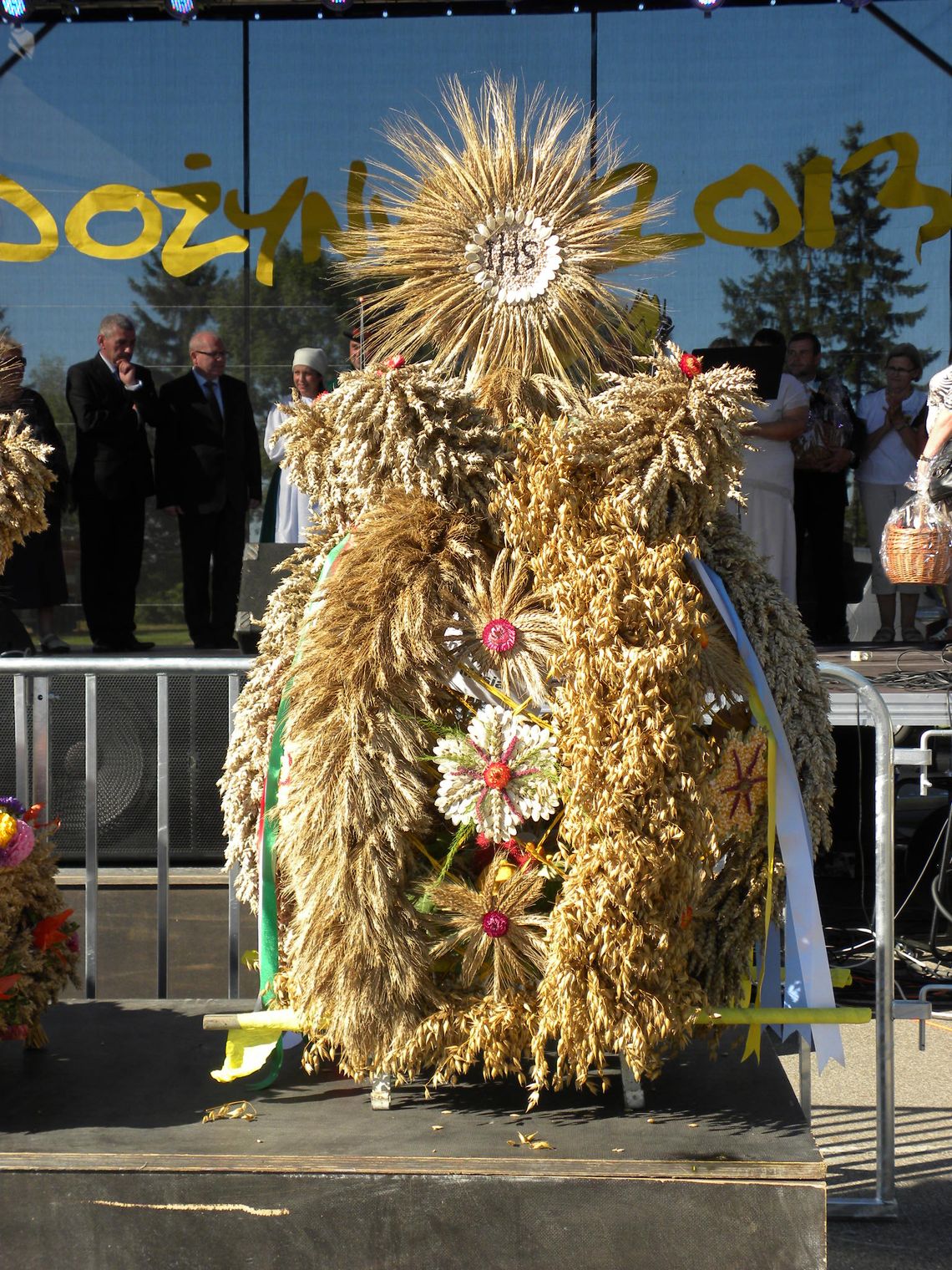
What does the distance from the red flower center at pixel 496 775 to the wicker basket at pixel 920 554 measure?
146 inches

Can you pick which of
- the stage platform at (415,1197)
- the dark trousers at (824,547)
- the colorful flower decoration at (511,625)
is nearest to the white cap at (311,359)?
the dark trousers at (824,547)

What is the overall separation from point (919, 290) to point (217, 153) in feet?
14.0

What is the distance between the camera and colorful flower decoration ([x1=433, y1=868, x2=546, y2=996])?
223 cm

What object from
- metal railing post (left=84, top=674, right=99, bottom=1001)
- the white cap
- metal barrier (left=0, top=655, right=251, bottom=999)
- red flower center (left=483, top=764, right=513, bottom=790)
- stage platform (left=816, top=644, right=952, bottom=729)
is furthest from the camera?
the white cap

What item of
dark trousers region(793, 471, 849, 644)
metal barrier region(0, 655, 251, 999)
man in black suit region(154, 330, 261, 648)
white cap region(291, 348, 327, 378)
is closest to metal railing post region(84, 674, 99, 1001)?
metal barrier region(0, 655, 251, 999)

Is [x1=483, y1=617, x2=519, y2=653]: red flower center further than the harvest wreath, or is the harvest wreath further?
[x1=483, y1=617, x2=519, y2=653]: red flower center

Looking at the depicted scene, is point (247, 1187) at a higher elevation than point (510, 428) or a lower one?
lower

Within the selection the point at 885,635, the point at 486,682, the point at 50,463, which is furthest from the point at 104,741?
the point at 885,635

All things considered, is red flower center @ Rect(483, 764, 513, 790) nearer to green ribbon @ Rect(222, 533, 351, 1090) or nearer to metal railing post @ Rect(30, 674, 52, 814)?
green ribbon @ Rect(222, 533, 351, 1090)

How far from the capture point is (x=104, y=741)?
4773mm

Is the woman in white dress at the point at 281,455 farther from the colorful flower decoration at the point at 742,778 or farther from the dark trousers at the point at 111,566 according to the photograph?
the colorful flower decoration at the point at 742,778

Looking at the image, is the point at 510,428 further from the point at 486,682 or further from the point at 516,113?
the point at 516,113

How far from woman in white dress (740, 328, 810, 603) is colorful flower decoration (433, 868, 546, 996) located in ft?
15.4

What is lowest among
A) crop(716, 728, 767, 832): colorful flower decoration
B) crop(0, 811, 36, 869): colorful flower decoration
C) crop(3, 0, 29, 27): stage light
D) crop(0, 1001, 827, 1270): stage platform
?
crop(0, 1001, 827, 1270): stage platform
